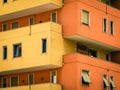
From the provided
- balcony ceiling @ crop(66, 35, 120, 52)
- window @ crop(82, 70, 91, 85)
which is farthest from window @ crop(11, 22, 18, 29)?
window @ crop(82, 70, 91, 85)

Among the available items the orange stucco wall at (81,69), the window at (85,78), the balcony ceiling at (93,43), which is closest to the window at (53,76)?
the orange stucco wall at (81,69)

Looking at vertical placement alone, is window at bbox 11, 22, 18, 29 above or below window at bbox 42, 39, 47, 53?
above

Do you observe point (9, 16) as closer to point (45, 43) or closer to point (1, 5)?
point (1, 5)

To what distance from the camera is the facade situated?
2095 inches

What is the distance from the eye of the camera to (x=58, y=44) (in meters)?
53.6

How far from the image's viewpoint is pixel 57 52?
2100 inches

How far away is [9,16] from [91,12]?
9685 millimetres

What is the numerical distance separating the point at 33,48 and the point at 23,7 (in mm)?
5135

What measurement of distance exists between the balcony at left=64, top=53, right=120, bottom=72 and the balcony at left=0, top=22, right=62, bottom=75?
1.07 m

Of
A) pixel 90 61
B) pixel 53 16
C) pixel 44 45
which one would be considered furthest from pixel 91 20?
pixel 44 45

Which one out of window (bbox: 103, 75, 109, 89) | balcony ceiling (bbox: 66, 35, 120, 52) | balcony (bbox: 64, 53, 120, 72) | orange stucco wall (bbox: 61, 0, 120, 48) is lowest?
window (bbox: 103, 75, 109, 89)

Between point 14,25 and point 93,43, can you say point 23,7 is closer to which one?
point 14,25

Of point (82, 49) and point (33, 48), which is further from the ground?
point (82, 49)

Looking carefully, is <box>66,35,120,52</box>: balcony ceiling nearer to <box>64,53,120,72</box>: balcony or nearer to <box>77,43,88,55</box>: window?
<box>77,43,88,55</box>: window
